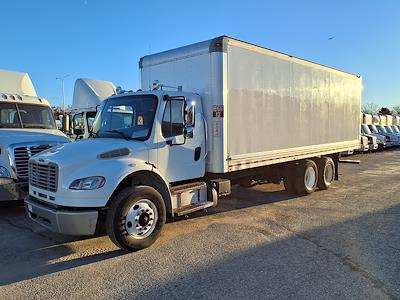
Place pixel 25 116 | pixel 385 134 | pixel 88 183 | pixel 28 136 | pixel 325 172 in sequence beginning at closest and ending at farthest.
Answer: pixel 88 183 < pixel 28 136 < pixel 25 116 < pixel 325 172 < pixel 385 134

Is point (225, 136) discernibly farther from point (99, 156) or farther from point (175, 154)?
point (99, 156)

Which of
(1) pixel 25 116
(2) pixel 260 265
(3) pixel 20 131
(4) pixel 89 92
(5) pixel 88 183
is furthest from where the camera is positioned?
(4) pixel 89 92

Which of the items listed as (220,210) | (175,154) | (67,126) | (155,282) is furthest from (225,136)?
(67,126)

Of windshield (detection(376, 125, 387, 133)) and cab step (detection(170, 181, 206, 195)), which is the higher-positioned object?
windshield (detection(376, 125, 387, 133))

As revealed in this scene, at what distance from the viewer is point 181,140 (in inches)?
266

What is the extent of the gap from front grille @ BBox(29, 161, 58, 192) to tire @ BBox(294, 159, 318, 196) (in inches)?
266

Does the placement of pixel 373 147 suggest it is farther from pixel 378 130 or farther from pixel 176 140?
pixel 176 140

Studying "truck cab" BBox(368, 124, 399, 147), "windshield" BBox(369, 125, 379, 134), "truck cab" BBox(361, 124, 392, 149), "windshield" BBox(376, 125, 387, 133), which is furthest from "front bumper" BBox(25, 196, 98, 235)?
"windshield" BBox(376, 125, 387, 133)

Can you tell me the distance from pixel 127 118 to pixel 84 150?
1139mm

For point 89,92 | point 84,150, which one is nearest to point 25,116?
point 84,150

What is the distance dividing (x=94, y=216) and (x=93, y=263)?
663 millimetres

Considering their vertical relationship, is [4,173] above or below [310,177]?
above

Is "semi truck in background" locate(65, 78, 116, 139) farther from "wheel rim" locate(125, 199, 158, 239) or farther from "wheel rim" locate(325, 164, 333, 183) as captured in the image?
"wheel rim" locate(125, 199, 158, 239)

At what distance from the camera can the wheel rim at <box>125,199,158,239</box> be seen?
5.73m
